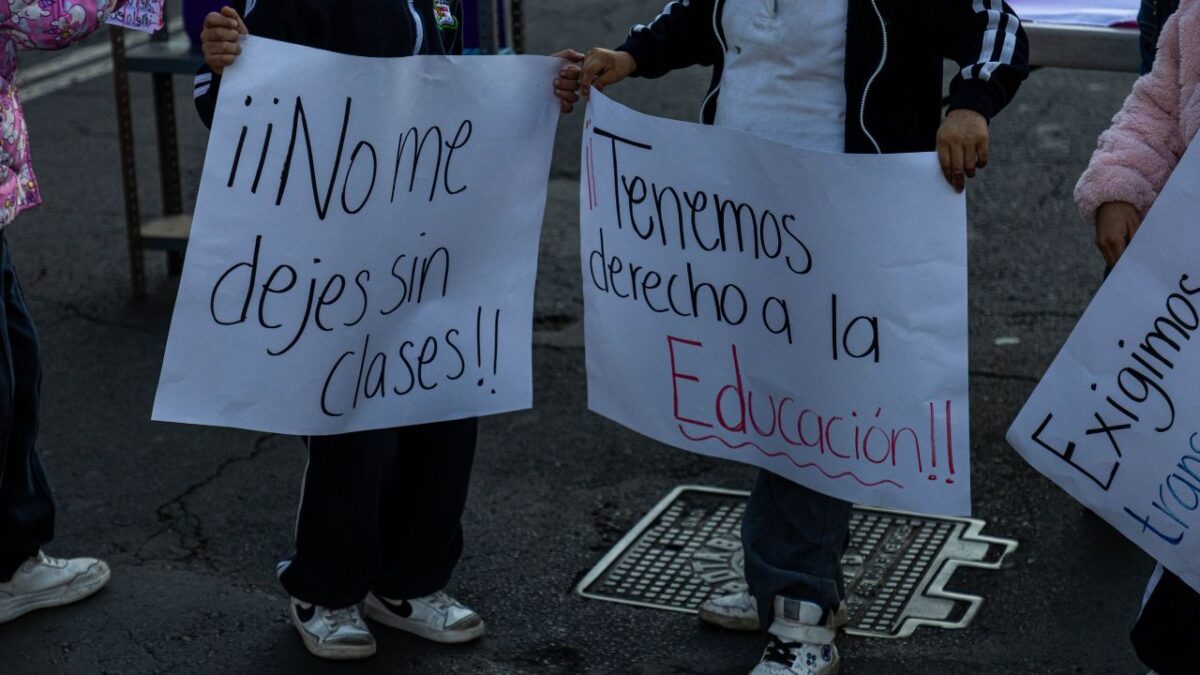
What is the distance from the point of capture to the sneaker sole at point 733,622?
347cm

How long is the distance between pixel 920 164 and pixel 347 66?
41.0 inches

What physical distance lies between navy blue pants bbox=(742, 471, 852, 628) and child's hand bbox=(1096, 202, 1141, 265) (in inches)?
29.8

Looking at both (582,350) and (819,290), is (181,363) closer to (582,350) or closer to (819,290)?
(819,290)

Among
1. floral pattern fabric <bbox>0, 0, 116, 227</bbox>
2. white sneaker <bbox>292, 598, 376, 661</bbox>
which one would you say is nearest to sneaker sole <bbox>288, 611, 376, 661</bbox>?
white sneaker <bbox>292, 598, 376, 661</bbox>

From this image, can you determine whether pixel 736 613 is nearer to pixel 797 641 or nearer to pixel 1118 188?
pixel 797 641

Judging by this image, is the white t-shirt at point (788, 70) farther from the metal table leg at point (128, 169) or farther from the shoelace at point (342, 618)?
the metal table leg at point (128, 169)

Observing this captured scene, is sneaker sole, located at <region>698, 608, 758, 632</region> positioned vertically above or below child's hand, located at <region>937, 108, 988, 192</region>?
below

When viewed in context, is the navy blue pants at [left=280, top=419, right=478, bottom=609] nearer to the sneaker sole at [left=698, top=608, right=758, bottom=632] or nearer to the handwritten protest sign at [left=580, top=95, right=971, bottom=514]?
the handwritten protest sign at [left=580, top=95, right=971, bottom=514]

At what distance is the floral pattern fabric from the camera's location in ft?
10.3

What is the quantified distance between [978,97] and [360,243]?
45.8 inches

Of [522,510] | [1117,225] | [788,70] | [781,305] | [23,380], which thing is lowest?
[522,510]

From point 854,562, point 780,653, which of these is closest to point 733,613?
point 780,653

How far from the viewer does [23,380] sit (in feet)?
11.3

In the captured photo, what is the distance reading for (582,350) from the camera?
17.1 feet
